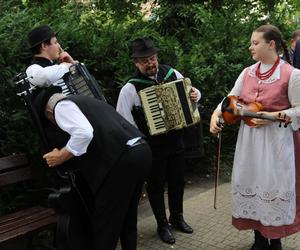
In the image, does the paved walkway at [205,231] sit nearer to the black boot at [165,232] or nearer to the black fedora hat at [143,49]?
the black boot at [165,232]

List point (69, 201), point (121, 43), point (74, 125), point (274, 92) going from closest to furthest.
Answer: point (74, 125), point (69, 201), point (274, 92), point (121, 43)

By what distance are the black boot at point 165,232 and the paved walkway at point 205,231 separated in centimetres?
5

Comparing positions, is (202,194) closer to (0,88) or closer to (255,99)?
(255,99)

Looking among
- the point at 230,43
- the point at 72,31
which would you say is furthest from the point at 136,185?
the point at 230,43

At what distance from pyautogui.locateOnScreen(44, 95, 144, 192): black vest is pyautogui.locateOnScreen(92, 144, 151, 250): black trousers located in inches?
2.2

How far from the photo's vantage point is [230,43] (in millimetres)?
6570

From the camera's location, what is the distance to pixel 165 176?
448 cm

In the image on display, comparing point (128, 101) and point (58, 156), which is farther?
point (128, 101)

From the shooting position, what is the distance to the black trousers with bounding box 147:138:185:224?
4305 mm

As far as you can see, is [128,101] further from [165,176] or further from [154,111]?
[165,176]

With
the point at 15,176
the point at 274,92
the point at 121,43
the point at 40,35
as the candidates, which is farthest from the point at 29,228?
the point at 121,43

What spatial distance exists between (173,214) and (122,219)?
1.41 m

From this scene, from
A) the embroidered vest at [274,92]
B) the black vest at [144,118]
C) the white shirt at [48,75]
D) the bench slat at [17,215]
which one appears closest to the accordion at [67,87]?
the white shirt at [48,75]

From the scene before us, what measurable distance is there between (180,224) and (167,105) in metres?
1.23
